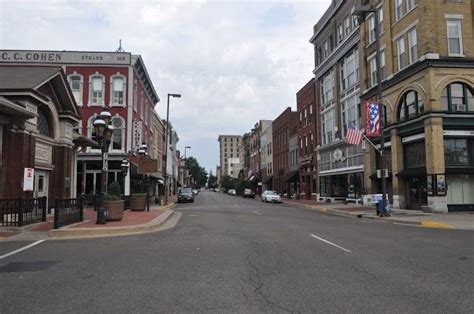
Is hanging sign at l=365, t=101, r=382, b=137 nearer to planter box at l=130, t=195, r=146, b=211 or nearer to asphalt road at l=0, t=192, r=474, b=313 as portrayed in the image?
asphalt road at l=0, t=192, r=474, b=313

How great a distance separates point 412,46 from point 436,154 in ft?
26.3

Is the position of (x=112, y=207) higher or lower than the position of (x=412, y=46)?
lower

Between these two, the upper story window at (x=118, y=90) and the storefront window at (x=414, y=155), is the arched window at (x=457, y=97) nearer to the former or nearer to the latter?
the storefront window at (x=414, y=155)

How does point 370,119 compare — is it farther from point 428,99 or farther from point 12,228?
point 12,228

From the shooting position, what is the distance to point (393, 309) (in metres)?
6.32

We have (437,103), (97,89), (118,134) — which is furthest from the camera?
(118,134)

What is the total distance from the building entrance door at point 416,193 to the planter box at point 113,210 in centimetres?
1958

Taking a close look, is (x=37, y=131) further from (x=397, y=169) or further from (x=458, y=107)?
(x=458, y=107)

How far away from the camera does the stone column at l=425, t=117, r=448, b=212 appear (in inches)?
1058

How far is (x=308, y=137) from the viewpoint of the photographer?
5653cm

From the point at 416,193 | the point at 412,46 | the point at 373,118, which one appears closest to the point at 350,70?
the point at 412,46

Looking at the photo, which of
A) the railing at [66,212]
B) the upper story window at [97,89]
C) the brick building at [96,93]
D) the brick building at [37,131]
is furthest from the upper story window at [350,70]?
the railing at [66,212]

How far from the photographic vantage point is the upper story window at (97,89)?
39562 millimetres

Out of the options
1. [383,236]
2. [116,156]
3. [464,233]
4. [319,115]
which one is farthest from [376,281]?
[319,115]
